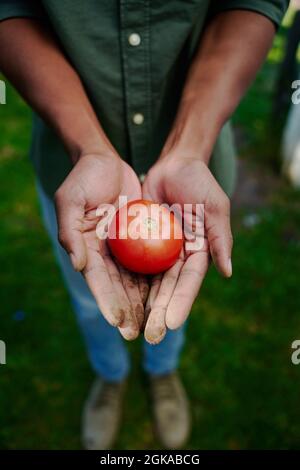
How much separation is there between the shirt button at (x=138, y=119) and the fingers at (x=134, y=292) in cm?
58

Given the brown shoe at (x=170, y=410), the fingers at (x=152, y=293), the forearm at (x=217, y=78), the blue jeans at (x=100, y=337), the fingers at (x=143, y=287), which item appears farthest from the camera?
the brown shoe at (x=170, y=410)

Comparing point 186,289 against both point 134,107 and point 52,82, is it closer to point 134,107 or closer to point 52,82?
point 134,107

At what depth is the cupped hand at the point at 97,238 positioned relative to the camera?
160cm

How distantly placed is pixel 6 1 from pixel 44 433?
228 centimetres

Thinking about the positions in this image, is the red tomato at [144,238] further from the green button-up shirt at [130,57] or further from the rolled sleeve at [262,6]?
the rolled sleeve at [262,6]

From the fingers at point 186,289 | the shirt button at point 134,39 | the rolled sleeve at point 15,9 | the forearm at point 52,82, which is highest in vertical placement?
the rolled sleeve at point 15,9

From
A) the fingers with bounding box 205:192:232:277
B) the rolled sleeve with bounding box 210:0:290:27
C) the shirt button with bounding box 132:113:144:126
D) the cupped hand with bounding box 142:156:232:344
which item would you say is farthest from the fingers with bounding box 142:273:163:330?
the rolled sleeve with bounding box 210:0:290:27

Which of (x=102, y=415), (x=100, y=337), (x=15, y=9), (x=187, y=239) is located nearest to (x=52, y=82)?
(x=15, y=9)

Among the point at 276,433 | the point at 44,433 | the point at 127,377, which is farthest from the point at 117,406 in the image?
the point at 276,433

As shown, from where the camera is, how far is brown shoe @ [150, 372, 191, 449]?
284 centimetres

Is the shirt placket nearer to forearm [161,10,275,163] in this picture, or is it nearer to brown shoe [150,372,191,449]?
forearm [161,10,275,163]

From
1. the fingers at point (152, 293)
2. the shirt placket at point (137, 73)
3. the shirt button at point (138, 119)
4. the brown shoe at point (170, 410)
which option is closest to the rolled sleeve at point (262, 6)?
the shirt placket at point (137, 73)

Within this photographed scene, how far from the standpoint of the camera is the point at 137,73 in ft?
6.11
